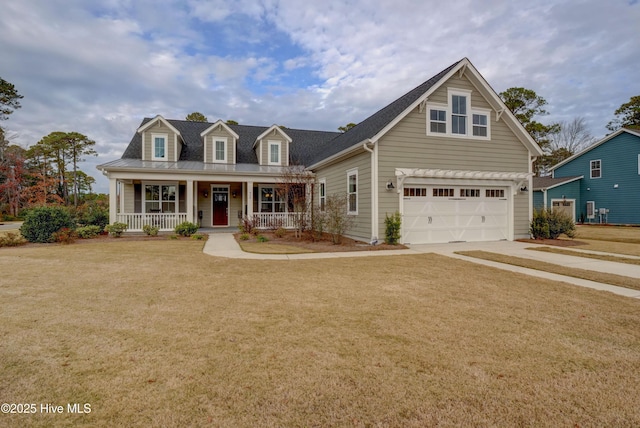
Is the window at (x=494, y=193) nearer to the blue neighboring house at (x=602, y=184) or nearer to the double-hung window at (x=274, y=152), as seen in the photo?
the blue neighboring house at (x=602, y=184)

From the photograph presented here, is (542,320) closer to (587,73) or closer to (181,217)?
(181,217)

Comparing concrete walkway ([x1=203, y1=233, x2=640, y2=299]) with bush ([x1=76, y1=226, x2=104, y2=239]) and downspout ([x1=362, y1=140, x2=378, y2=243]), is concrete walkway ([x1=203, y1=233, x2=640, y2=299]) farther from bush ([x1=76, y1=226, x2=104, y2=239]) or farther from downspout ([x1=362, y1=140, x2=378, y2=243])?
bush ([x1=76, y1=226, x2=104, y2=239])

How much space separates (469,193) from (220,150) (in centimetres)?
1409

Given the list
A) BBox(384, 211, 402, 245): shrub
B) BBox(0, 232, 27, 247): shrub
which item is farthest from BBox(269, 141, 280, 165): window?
BBox(0, 232, 27, 247): shrub

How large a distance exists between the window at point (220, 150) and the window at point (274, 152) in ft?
9.03

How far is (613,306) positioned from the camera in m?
4.55

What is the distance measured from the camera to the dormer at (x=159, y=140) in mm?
17328

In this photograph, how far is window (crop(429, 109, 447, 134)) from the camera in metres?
12.2

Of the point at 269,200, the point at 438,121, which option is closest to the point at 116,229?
the point at 269,200

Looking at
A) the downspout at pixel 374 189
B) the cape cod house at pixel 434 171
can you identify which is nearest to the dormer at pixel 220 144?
the cape cod house at pixel 434 171

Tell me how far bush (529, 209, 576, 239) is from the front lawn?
880 centimetres

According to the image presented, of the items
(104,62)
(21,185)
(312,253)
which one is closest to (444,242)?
(312,253)

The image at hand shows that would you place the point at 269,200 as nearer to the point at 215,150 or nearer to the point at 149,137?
the point at 215,150

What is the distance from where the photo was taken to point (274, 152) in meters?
19.7
